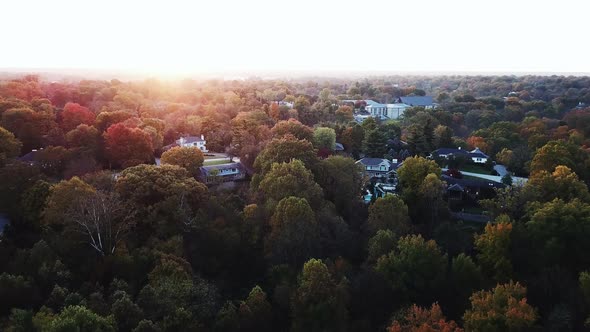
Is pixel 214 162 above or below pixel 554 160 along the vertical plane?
below

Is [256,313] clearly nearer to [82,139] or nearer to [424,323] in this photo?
[424,323]

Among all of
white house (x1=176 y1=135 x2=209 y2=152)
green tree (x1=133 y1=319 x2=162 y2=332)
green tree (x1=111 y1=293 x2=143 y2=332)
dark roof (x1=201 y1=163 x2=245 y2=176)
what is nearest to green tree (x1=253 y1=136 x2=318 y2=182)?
dark roof (x1=201 y1=163 x2=245 y2=176)

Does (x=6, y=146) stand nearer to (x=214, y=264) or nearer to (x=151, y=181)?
(x=151, y=181)

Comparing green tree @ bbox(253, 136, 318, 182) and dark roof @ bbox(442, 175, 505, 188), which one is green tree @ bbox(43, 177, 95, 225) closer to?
green tree @ bbox(253, 136, 318, 182)

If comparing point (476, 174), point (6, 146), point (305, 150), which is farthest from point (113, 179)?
point (476, 174)

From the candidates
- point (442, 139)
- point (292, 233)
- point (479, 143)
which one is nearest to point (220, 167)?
point (292, 233)

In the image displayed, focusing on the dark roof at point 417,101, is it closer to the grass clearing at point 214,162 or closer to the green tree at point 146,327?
the grass clearing at point 214,162
